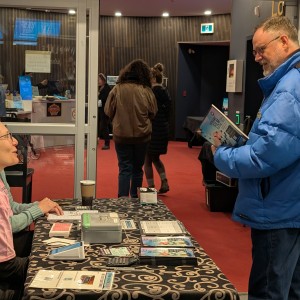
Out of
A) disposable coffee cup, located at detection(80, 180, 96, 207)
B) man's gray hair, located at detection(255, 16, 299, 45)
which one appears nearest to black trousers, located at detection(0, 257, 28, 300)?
disposable coffee cup, located at detection(80, 180, 96, 207)

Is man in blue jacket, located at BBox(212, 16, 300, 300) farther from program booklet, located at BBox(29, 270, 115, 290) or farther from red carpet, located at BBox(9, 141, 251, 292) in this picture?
red carpet, located at BBox(9, 141, 251, 292)

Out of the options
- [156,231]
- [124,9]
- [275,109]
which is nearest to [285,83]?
[275,109]

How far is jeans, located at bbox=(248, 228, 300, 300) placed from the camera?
2.13 metres

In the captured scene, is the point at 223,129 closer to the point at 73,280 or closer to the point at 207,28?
the point at 73,280

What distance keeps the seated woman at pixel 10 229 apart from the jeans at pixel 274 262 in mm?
987

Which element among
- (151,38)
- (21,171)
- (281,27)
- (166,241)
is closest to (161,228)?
(166,241)

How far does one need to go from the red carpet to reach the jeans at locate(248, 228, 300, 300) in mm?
1368

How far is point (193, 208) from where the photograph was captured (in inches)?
231

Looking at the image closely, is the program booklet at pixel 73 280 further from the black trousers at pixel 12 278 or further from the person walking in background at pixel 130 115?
the person walking in background at pixel 130 115

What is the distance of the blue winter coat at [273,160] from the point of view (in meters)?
2.04

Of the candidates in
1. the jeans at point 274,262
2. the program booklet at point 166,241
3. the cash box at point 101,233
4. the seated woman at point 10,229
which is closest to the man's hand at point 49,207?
the seated woman at point 10,229

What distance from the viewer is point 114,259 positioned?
6.14 ft

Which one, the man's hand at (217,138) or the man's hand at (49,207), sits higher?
the man's hand at (217,138)

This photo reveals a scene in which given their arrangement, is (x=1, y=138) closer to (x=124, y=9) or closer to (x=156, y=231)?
(x=156, y=231)
